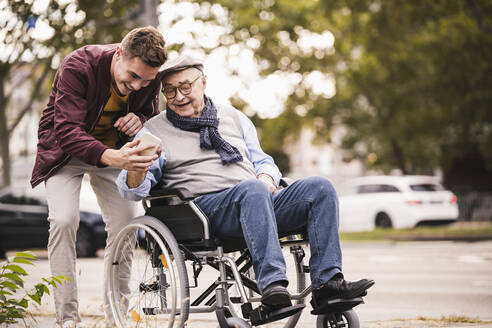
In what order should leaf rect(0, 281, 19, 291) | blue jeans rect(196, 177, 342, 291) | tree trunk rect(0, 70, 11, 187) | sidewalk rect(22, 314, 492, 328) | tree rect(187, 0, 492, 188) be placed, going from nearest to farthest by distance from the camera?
1. blue jeans rect(196, 177, 342, 291)
2. leaf rect(0, 281, 19, 291)
3. sidewalk rect(22, 314, 492, 328)
4. tree rect(187, 0, 492, 188)
5. tree trunk rect(0, 70, 11, 187)

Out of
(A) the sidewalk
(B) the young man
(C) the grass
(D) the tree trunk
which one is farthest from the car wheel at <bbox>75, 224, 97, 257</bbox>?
(B) the young man

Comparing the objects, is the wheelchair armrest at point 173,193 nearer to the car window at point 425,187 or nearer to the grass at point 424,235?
the grass at point 424,235

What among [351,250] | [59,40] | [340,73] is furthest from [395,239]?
[340,73]

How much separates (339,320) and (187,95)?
1.50 m

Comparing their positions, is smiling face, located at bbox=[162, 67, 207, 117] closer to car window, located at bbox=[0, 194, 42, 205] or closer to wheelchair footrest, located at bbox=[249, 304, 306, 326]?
wheelchair footrest, located at bbox=[249, 304, 306, 326]

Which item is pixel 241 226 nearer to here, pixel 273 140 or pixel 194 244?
pixel 194 244

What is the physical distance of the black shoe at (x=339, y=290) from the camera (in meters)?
3.77

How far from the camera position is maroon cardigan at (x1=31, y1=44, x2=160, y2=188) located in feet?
13.8

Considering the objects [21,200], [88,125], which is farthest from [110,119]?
[21,200]

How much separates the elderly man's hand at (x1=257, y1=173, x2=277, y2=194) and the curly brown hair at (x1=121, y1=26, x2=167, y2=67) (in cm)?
85

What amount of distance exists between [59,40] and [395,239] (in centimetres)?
898

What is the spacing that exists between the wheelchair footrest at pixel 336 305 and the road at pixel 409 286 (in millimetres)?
593

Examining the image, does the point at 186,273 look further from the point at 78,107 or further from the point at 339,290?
the point at 78,107

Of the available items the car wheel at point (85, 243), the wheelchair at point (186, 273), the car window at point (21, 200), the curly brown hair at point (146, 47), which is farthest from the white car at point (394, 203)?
the curly brown hair at point (146, 47)
